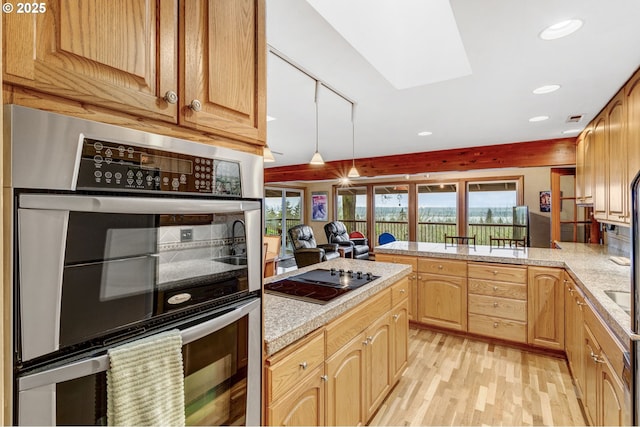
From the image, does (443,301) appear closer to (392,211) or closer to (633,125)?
(633,125)

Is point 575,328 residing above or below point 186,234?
below

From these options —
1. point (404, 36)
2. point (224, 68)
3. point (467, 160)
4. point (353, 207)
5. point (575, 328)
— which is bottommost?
point (575, 328)

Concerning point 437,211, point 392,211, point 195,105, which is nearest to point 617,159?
point 195,105

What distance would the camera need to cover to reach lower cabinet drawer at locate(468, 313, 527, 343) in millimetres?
3049

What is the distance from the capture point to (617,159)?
2.20 metres

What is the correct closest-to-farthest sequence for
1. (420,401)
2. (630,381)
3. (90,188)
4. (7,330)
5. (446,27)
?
(7,330)
(90,188)
(630,381)
(446,27)
(420,401)

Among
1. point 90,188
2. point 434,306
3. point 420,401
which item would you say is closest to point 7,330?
point 90,188

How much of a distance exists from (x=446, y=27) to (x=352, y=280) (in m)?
1.60

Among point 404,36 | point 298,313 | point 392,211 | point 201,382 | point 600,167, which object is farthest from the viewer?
point 392,211

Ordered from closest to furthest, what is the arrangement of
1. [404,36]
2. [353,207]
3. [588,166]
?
[404,36]
[588,166]
[353,207]

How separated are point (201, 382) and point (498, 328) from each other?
3239mm

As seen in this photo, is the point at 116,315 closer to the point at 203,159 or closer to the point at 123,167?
the point at 123,167

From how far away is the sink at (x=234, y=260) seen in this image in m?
0.97

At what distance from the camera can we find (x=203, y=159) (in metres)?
0.90
